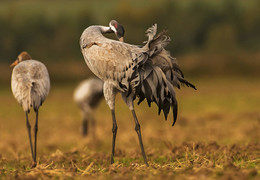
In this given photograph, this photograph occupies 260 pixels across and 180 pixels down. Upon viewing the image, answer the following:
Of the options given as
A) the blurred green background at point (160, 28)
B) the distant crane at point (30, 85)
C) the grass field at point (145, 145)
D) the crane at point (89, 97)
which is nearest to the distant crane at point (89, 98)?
the crane at point (89, 97)

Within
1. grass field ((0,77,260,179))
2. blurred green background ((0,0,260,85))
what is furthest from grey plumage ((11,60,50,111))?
blurred green background ((0,0,260,85))

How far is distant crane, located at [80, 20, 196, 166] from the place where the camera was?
5258mm

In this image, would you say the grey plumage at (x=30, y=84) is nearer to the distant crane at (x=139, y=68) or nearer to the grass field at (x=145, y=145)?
the grass field at (x=145, y=145)

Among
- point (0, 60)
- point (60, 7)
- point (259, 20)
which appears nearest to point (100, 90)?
point (0, 60)

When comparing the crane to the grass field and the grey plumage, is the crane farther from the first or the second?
the grey plumage

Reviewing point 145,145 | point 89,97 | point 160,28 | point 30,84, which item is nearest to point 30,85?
point 30,84

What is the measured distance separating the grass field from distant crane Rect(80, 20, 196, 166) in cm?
79

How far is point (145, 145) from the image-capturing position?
349 inches

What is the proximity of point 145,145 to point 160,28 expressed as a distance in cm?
5417

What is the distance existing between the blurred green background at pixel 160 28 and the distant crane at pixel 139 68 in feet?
129

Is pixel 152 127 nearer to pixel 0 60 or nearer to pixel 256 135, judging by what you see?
pixel 256 135

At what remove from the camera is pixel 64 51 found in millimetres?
57031

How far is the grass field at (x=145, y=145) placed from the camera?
466 cm

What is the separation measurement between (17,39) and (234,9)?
32.7 metres
